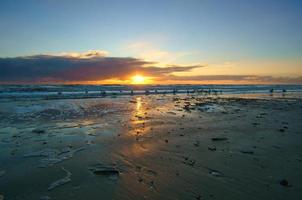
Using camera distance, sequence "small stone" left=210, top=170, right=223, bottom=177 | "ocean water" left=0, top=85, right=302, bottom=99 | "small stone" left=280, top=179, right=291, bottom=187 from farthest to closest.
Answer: "ocean water" left=0, top=85, right=302, bottom=99 < "small stone" left=210, top=170, right=223, bottom=177 < "small stone" left=280, top=179, right=291, bottom=187

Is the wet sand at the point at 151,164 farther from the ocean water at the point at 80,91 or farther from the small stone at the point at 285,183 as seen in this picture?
the ocean water at the point at 80,91

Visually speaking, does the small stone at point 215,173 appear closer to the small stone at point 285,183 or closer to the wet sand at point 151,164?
the wet sand at point 151,164

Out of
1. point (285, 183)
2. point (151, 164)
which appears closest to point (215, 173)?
point (285, 183)

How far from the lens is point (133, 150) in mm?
8297

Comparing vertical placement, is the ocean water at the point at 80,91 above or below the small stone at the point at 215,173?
above

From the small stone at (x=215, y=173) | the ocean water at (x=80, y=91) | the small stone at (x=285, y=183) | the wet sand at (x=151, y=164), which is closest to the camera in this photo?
the wet sand at (x=151, y=164)

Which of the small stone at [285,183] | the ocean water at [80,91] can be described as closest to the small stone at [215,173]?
the small stone at [285,183]

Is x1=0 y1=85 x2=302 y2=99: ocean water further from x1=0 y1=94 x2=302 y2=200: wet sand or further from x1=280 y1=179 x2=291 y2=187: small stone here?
x1=280 y1=179 x2=291 y2=187: small stone

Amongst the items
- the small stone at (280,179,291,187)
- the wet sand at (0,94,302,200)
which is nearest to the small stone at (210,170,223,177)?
the wet sand at (0,94,302,200)

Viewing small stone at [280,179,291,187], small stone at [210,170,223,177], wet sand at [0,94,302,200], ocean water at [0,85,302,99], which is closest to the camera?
wet sand at [0,94,302,200]

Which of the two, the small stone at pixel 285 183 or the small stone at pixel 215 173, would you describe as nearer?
the small stone at pixel 285 183

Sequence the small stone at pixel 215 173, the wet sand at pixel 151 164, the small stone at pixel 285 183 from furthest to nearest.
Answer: the small stone at pixel 215 173 < the small stone at pixel 285 183 < the wet sand at pixel 151 164

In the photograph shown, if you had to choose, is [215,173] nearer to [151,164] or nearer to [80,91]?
[151,164]

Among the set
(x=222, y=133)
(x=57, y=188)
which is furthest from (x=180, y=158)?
(x=222, y=133)
